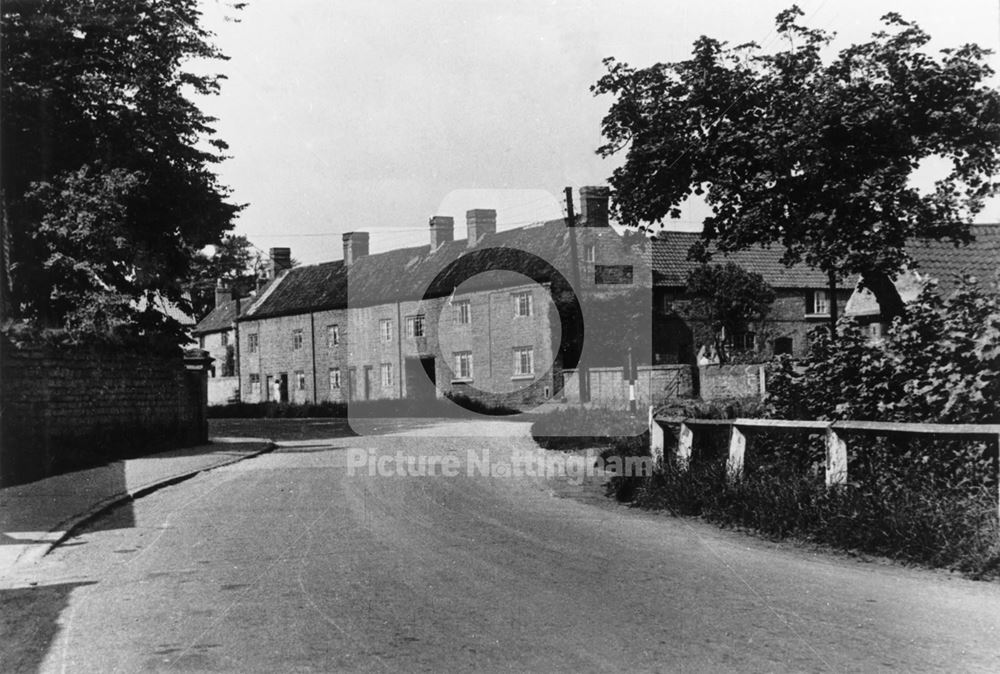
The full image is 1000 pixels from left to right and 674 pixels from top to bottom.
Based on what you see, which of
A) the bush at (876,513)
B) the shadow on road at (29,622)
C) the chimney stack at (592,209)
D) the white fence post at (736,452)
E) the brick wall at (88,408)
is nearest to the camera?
the shadow on road at (29,622)

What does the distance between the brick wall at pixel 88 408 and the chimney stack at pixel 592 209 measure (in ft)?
77.8

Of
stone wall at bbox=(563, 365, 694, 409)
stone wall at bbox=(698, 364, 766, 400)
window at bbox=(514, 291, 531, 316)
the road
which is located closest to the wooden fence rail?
the road

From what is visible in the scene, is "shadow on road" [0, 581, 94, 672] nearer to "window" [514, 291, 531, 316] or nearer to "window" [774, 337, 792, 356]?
"window" [514, 291, 531, 316]

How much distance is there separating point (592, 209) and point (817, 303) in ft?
51.4

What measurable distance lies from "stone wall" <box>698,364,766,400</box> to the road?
26644 millimetres

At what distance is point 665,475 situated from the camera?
38.9 ft

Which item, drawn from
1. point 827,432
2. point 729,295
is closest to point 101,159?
point 827,432

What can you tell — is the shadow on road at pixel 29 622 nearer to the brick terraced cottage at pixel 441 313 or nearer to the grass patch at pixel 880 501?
the grass patch at pixel 880 501

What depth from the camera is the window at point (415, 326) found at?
51.0m

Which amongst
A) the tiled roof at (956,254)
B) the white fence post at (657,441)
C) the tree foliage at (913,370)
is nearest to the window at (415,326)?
the tiled roof at (956,254)

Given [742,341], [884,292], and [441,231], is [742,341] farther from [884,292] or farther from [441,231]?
[884,292]

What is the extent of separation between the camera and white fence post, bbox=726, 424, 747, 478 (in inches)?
414

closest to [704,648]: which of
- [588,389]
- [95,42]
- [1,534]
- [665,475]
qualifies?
[665,475]

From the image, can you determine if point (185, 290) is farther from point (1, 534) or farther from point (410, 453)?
point (1, 534)
